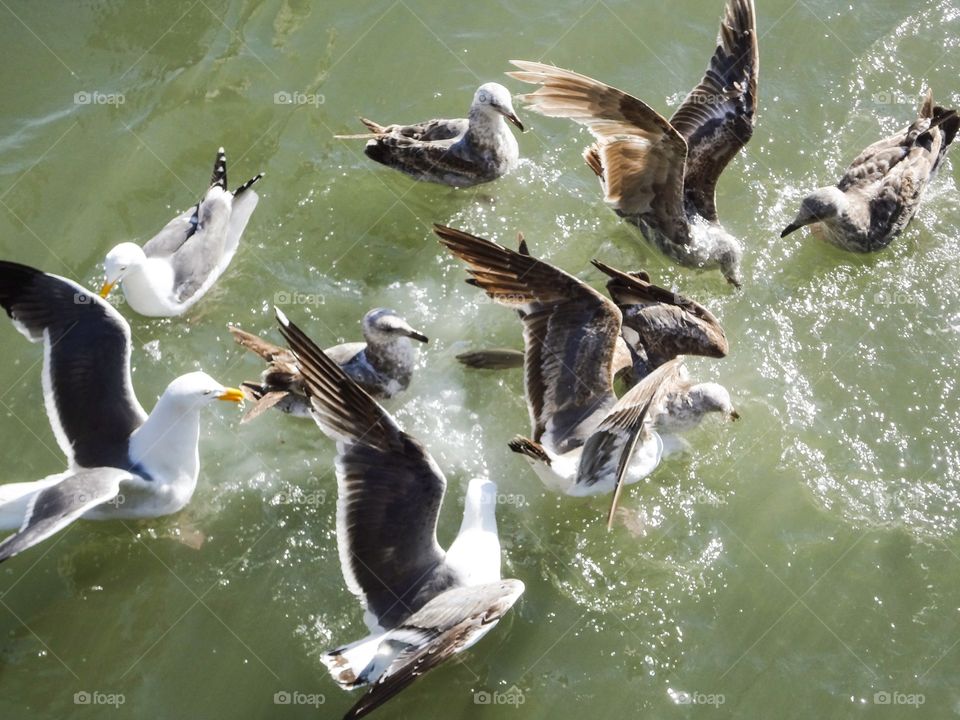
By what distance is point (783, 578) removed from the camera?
7.19 m

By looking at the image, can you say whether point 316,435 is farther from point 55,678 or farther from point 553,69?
point 553,69

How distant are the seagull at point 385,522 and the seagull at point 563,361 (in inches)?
34.7

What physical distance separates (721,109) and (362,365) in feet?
12.1

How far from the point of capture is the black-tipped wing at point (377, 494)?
6.10 metres

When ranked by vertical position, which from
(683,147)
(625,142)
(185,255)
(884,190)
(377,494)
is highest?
(683,147)

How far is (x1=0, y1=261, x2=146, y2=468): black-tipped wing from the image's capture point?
267 inches

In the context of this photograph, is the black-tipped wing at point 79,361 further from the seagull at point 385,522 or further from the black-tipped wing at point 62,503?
the seagull at point 385,522

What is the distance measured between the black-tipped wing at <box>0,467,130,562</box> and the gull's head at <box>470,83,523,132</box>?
413 cm

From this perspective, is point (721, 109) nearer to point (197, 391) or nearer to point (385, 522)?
point (385, 522)

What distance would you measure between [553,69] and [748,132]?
1.78 m

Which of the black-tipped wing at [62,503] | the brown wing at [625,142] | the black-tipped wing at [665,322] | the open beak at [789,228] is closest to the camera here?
the black-tipped wing at [62,503]

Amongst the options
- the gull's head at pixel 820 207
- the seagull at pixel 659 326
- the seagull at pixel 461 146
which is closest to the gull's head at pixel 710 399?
the seagull at pixel 659 326

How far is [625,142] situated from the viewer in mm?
7980

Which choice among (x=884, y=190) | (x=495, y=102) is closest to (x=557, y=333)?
(x=495, y=102)
